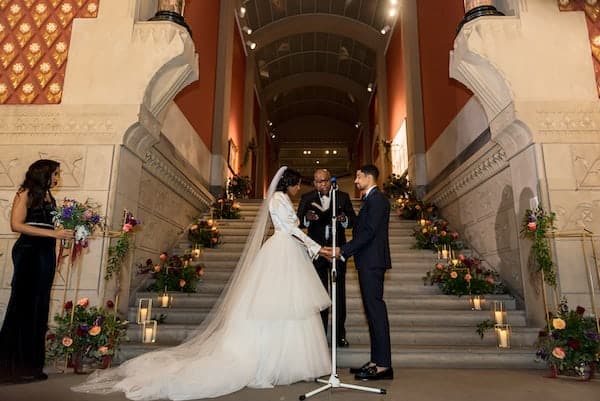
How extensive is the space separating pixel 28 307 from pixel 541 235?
4.31m

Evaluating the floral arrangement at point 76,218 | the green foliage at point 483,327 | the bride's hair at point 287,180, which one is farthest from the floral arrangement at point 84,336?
the green foliage at point 483,327

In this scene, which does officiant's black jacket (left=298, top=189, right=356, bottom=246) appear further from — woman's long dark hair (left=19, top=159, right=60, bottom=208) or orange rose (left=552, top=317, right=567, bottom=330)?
woman's long dark hair (left=19, top=159, right=60, bottom=208)

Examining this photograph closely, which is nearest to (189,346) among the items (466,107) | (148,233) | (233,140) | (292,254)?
(292,254)

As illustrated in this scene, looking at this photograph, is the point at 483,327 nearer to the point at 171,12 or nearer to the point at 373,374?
the point at 373,374

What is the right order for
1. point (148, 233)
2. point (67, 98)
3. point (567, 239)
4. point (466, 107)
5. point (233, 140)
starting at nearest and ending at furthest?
point (567, 239), point (67, 98), point (148, 233), point (466, 107), point (233, 140)

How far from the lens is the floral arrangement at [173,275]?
4.95 meters

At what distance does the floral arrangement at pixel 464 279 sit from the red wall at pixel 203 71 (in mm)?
4803

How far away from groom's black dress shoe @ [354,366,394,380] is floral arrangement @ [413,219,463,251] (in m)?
3.11

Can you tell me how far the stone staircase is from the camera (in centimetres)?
365

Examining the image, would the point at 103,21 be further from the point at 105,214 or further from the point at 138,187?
the point at 105,214

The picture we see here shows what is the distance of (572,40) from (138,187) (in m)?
5.15

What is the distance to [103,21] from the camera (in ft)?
15.6

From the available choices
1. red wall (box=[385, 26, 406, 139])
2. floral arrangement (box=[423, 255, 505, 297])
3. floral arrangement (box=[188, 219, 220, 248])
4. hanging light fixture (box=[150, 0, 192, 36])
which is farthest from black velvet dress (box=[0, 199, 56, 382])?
red wall (box=[385, 26, 406, 139])

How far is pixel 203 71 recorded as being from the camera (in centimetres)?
849
